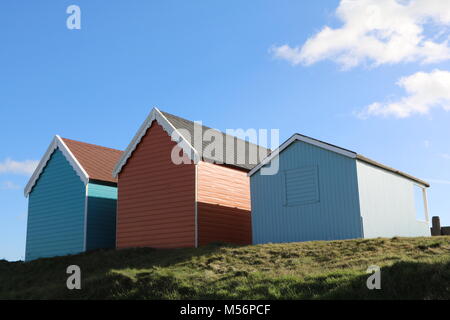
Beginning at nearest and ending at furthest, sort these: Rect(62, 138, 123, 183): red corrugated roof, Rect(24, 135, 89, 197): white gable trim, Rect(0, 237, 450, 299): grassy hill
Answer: Rect(0, 237, 450, 299): grassy hill
Rect(62, 138, 123, 183): red corrugated roof
Rect(24, 135, 89, 197): white gable trim

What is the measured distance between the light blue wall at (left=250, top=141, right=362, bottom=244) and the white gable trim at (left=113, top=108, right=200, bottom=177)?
3240mm

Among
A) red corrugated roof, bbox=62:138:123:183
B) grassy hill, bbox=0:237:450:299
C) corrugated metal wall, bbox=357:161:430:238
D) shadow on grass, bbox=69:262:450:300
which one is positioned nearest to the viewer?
shadow on grass, bbox=69:262:450:300

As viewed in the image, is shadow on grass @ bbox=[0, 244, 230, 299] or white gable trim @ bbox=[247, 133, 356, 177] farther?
white gable trim @ bbox=[247, 133, 356, 177]

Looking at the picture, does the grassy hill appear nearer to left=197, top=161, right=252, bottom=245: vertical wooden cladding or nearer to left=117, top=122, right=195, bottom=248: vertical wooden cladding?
left=117, top=122, right=195, bottom=248: vertical wooden cladding

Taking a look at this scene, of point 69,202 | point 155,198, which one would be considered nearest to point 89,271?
point 155,198

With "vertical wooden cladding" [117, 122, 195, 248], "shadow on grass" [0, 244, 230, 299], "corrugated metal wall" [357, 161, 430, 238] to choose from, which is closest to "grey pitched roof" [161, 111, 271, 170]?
"vertical wooden cladding" [117, 122, 195, 248]

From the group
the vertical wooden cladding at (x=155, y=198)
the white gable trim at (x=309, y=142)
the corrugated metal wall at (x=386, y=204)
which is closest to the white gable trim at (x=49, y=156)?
the vertical wooden cladding at (x=155, y=198)

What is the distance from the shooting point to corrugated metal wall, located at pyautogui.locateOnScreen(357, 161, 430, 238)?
22281mm

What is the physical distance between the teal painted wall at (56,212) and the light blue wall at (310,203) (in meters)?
10.5

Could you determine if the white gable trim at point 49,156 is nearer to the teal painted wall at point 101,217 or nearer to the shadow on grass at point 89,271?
the teal painted wall at point 101,217

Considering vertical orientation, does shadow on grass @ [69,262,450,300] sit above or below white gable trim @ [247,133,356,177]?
below

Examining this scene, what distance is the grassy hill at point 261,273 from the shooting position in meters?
12.8
